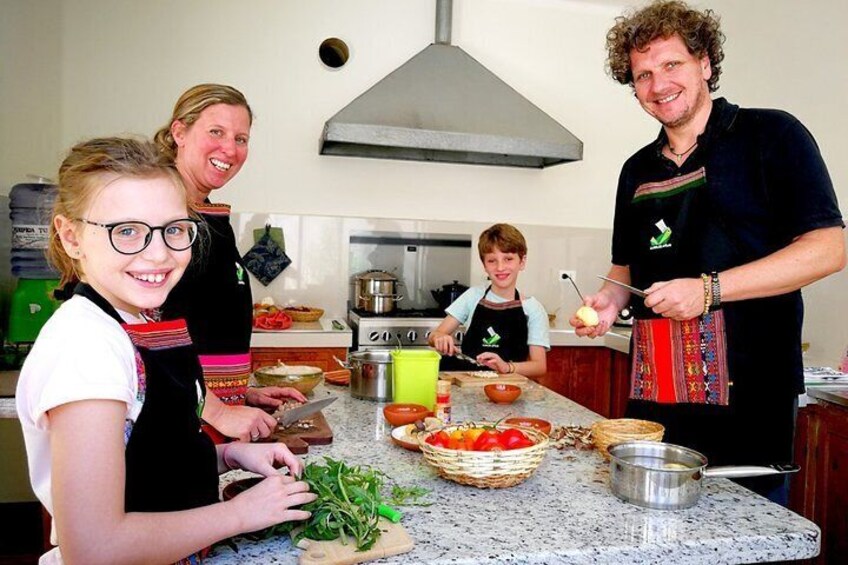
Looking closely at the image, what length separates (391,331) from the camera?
4.05m

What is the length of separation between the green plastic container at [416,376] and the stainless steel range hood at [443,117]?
212 centimetres

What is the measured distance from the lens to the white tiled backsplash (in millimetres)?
4469

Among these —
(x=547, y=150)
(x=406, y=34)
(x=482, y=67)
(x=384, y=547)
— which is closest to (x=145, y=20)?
(x=406, y=34)

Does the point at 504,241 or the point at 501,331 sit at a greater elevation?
the point at 504,241

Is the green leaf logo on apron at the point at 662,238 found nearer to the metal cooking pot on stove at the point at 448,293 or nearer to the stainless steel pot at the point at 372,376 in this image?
the stainless steel pot at the point at 372,376

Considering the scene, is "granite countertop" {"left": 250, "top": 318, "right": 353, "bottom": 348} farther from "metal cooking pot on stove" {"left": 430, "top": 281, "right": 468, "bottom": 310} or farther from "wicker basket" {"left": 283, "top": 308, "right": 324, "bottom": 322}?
"metal cooking pot on stove" {"left": 430, "top": 281, "right": 468, "bottom": 310}

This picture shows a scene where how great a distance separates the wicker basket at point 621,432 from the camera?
1.52 meters

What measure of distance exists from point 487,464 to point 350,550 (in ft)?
1.20

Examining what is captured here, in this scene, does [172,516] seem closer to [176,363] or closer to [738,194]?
[176,363]

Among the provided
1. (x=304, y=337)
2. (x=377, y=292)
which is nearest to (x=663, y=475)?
(x=304, y=337)

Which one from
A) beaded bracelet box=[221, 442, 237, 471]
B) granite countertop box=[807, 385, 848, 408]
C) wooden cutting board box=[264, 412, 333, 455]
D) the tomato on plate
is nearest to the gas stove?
the tomato on plate

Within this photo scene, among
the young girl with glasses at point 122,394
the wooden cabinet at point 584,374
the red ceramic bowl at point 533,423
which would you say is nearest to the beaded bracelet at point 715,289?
the red ceramic bowl at point 533,423

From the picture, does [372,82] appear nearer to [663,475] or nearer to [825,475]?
[825,475]

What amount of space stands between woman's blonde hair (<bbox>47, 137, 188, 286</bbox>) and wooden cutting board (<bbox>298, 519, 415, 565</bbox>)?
22.2 inches
